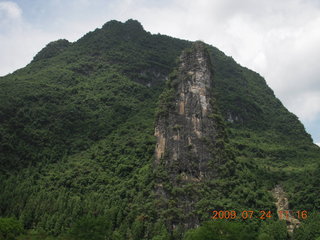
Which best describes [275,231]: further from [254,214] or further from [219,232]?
[219,232]

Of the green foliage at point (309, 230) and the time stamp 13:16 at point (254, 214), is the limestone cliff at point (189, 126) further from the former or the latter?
the green foliage at point (309, 230)

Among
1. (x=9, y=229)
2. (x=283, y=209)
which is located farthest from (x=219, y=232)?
(x=283, y=209)

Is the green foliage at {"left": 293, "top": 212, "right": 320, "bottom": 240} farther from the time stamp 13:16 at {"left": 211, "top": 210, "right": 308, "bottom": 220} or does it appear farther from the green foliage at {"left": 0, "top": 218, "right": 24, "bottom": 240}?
the green foliage at {"left": 0, "top": 218, "right": 24, "bottom": 240}

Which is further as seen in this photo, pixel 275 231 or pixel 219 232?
pixel 275 231

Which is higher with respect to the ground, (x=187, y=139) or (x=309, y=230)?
(x=187, y=139)

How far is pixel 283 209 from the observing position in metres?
58.9

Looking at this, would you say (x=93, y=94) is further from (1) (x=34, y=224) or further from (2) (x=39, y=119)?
(1) (x=34, y=224)

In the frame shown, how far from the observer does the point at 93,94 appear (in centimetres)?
9169

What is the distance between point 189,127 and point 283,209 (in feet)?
66.6

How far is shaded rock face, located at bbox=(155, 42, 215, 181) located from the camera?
203 feet

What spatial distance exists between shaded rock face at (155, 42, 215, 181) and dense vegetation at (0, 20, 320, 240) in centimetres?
275

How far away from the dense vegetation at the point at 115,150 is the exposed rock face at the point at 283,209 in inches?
47.6

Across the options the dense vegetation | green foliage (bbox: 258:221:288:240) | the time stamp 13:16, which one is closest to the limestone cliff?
the dense vegetation

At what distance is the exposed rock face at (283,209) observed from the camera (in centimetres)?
5530
